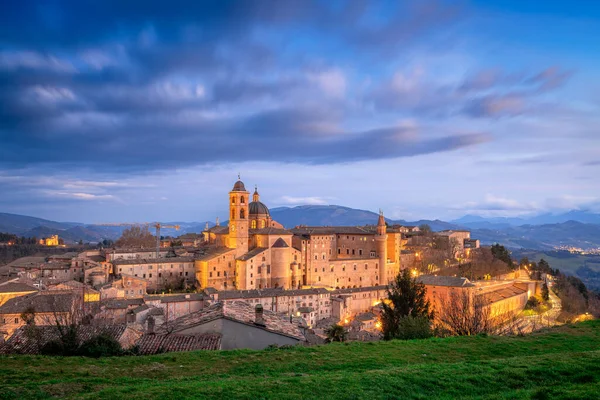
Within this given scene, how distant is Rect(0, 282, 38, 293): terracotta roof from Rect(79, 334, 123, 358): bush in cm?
3138

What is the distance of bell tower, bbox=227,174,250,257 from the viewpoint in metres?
57.9

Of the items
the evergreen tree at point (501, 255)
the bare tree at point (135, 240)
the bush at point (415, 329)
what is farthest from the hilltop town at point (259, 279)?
the bare tree at point (135, 240)

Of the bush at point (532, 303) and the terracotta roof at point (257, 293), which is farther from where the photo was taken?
the bush at point (532, 303)

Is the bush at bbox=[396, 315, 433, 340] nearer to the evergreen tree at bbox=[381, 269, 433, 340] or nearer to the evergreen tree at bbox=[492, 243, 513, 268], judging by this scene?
the evergreen tree at bbox=[381, 269, 433, 340]

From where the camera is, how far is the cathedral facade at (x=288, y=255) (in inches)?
2199

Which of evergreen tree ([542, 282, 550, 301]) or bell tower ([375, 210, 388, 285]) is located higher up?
bell tower ([375, 210, 388, 285])

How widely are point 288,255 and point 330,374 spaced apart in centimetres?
4943

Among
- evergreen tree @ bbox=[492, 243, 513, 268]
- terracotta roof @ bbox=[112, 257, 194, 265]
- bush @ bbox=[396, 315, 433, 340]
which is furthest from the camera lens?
evergreen tree @ bbox=[492, 243, 513, 268]

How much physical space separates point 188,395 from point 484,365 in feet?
22.5

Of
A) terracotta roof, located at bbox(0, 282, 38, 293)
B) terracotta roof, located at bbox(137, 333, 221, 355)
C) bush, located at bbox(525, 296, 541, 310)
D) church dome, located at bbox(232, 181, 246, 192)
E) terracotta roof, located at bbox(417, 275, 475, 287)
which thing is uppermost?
church dome, located at bbox(232, 181, 246, 192)

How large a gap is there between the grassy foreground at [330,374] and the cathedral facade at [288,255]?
43449 millimetres

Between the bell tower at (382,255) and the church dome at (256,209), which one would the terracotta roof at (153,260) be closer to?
the church dome at (256,209)

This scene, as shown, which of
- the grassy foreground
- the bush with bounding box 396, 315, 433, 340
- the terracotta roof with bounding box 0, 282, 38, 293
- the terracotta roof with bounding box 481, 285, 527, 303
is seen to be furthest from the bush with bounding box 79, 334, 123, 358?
the terracotta roof with bounding box 481, 285, 527, 303

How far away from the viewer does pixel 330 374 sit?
9.47m
